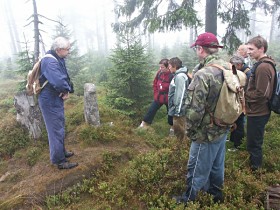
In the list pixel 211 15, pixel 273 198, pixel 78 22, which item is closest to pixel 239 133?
pixel 273 198

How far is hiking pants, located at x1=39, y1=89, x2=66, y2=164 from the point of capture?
4.49 metres

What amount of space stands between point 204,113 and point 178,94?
2311 millimetres

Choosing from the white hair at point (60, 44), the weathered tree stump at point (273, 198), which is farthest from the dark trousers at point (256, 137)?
the white hair at point (60, 44)

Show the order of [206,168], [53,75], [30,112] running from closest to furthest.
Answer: [206,168]
[53,75]
[30,112]

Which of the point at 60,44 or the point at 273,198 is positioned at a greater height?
the point at 60,44

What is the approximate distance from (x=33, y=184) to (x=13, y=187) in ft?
1.36

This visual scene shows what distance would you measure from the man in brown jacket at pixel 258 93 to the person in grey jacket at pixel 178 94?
1.51m

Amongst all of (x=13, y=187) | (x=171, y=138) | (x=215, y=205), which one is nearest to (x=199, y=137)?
(x=215, y=205)

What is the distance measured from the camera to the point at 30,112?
6.07 m

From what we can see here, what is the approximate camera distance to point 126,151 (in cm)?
563

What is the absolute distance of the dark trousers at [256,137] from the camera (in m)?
4.40

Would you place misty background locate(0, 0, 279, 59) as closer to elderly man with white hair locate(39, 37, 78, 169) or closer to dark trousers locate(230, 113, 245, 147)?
dark trousers locate(230, 113, 245, 147)

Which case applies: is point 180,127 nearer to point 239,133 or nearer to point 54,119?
point 239,133

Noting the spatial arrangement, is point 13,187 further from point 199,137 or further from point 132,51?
point 132,51
